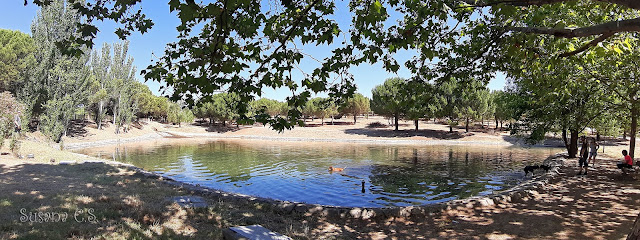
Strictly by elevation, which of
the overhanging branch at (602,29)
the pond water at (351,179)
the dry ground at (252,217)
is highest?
the overhanging branch at (602,29)

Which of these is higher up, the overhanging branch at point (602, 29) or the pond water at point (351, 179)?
the overhanging branch at point (602, 29)

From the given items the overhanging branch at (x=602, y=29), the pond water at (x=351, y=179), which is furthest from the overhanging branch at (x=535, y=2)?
the pond water at (x=351, y=179)

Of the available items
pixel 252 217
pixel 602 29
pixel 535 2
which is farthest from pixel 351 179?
pixel 535 2

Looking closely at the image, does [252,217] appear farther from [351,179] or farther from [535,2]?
[351,179]

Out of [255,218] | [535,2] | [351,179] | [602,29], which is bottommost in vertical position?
[351,179]

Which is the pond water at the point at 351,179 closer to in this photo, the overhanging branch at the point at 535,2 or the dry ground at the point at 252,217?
the dry ground at the point at 252,217

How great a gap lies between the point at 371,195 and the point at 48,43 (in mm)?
34700

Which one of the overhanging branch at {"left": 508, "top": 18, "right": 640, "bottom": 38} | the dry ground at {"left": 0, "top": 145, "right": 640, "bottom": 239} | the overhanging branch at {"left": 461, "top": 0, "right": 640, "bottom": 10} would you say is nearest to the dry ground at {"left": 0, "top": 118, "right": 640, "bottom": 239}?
the dry ground at {"left": 0, "top": 145, "right": 640, "bottom": 239}

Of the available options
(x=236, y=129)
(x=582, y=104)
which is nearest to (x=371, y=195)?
(x=582, y=104)

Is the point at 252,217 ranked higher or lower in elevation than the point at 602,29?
lower

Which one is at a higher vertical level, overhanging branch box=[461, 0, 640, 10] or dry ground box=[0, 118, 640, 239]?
overhanging branch box=[461, 0, 640, 10]

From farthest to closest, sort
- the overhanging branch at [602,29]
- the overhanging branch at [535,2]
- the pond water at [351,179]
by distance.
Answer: the pond water at [351,179] → the overhanging branch at [602,29] → the overhanging branch at [535,2]

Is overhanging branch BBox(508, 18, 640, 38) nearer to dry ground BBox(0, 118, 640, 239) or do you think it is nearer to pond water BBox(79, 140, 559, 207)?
dry ground BBox(0, 118, 640, 239)

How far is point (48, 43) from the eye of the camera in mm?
31359
